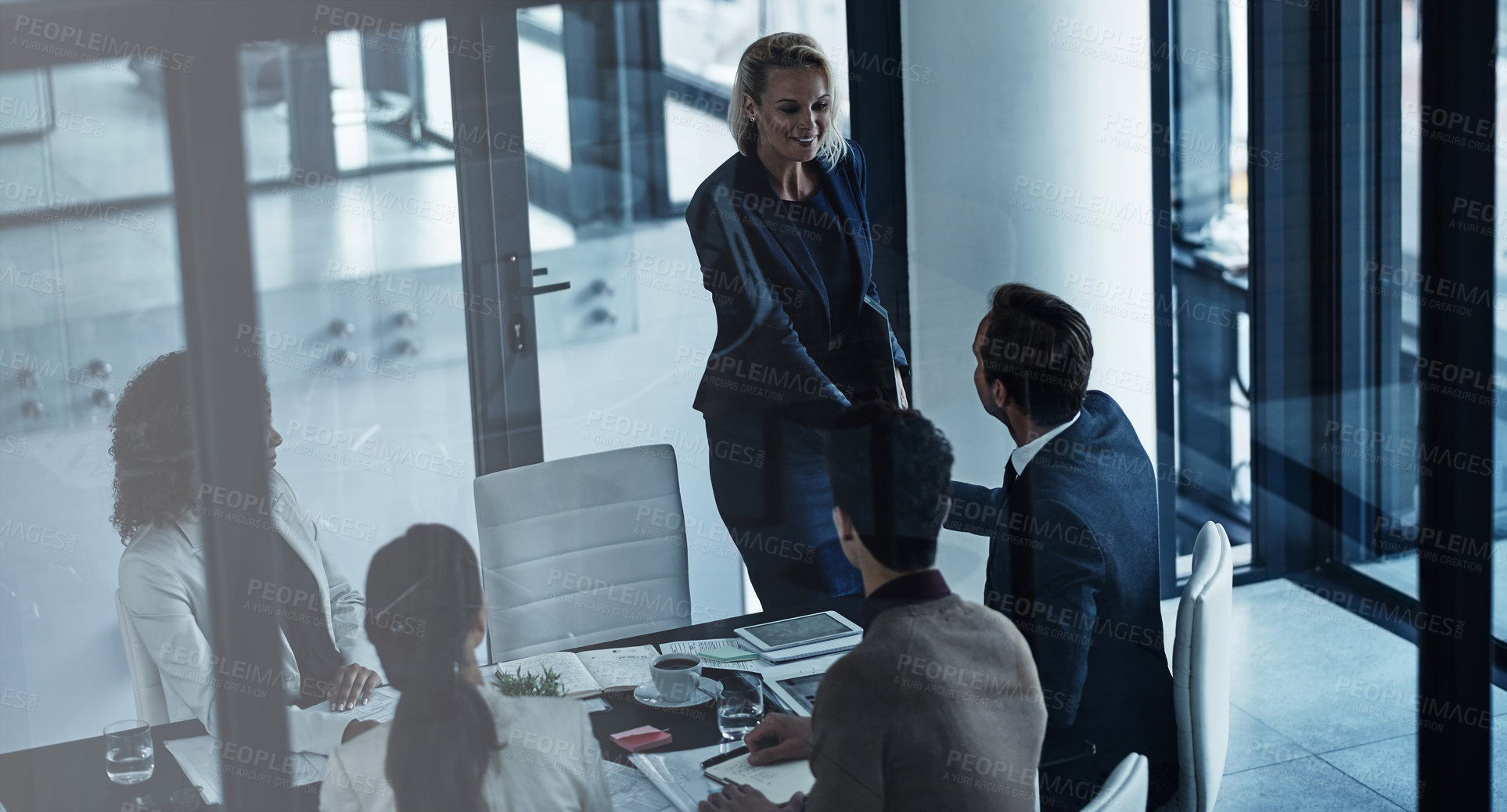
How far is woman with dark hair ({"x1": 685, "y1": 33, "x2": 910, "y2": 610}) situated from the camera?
93.1 inches

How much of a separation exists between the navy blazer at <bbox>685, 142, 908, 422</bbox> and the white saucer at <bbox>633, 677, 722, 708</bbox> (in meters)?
0.56

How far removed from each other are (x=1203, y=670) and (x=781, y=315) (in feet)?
3.17

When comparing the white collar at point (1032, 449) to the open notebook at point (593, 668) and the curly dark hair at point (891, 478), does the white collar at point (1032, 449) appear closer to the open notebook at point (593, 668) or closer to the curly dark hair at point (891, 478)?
the curly dark hair at point (891, 478)

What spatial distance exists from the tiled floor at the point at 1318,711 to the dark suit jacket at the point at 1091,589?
78cm

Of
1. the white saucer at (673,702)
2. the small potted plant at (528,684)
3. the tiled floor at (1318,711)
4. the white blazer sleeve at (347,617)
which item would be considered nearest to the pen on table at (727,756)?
the white saucer at (673,702)

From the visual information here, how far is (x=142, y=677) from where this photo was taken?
76.9 inches

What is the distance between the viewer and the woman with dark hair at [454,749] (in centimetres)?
187

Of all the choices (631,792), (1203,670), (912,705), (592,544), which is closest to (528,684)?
(631,792)

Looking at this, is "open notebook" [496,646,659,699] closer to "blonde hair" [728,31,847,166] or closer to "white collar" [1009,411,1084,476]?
"white collar" [1009,411,1084,476]

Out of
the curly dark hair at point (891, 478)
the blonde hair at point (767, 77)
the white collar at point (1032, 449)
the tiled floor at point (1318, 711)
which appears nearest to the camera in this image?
the curly dark hair at point (891, 478)

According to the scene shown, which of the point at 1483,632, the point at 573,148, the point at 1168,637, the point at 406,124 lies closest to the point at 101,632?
the point at 406,124

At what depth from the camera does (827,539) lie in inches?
93.3

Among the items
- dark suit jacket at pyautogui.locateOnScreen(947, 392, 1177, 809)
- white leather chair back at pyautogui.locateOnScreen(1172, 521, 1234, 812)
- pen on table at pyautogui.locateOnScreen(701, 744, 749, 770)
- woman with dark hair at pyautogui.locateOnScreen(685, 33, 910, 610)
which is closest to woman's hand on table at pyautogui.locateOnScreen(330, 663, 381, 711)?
pen on table at pyautogui.locateOnScreen(701, 744, 749, 770)

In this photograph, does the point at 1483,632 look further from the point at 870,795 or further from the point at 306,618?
the point at 306,618
